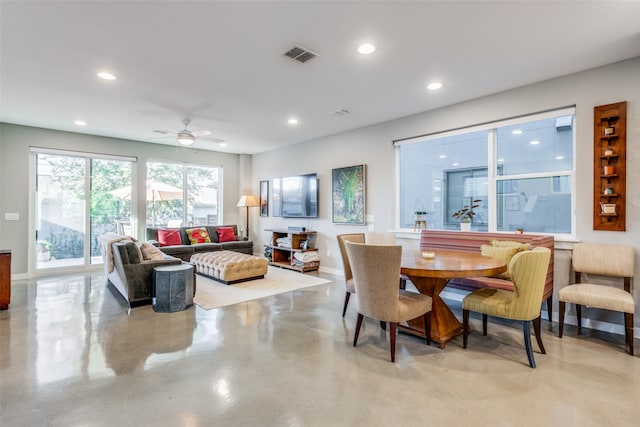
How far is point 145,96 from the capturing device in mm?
4016

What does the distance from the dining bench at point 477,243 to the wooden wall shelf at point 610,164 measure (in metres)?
0.53

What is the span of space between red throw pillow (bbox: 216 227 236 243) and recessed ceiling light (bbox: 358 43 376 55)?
5454 mm

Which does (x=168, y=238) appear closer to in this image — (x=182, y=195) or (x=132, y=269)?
(x=182, y=195)

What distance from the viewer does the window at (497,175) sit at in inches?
140

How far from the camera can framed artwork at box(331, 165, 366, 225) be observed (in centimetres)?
548

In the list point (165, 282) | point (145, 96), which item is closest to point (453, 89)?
point (145, 96)

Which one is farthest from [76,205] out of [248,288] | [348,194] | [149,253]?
[348,194]

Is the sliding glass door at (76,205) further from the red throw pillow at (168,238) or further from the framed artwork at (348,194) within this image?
the framed artwork at (348,194)

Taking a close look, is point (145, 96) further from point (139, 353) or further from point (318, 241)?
point (318, 241)

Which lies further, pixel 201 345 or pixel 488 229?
pixel 488 229

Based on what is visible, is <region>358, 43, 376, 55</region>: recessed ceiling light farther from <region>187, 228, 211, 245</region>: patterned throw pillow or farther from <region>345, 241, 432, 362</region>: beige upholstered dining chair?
<region>187, 228, 211, 245</region>: patterned throw pillow

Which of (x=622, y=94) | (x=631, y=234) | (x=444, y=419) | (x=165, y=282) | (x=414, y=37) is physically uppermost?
(x=414, y=37)

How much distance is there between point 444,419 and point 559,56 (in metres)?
3.35

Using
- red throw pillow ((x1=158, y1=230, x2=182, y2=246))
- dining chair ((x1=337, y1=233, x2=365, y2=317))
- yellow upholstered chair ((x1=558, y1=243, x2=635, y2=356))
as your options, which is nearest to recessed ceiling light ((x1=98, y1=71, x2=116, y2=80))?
dining chair ((x1=337, y1=233, x2=365, y2=317))
